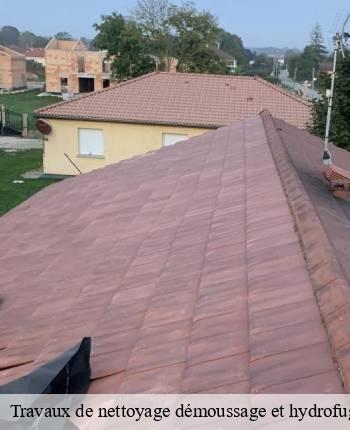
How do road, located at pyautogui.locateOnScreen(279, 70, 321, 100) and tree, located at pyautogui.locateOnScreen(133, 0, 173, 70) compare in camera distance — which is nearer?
road, located at pyautogui.locateOnScreen(279, 70, 321, 100)

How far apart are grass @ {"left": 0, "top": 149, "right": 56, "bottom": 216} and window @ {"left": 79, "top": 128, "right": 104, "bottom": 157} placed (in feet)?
7.42

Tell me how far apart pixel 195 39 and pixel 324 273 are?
164 feet

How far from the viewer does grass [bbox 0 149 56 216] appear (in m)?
24.7

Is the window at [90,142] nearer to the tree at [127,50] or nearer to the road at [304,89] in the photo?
the road at [304,89]

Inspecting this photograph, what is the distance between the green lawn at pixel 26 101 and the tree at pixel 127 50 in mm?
12182

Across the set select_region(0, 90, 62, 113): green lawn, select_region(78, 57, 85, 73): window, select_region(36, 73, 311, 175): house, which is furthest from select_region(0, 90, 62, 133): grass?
select_region(36, 73, 311, 175): house

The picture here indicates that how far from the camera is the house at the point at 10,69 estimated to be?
8144cm

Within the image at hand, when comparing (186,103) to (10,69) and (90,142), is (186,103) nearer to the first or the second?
(90,142)

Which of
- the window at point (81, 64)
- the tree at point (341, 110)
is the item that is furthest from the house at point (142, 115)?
the window at point (81, 64)

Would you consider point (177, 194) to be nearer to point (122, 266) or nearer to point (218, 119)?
point (122, 266)

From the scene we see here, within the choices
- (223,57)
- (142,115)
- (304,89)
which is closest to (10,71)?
(223,57)

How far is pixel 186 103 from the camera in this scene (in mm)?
27109

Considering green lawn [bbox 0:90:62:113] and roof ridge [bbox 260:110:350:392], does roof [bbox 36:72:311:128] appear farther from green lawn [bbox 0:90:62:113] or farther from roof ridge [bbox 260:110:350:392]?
green lawn [bbox 0:90:62:113]

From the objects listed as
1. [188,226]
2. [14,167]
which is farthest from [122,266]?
[14,167]
